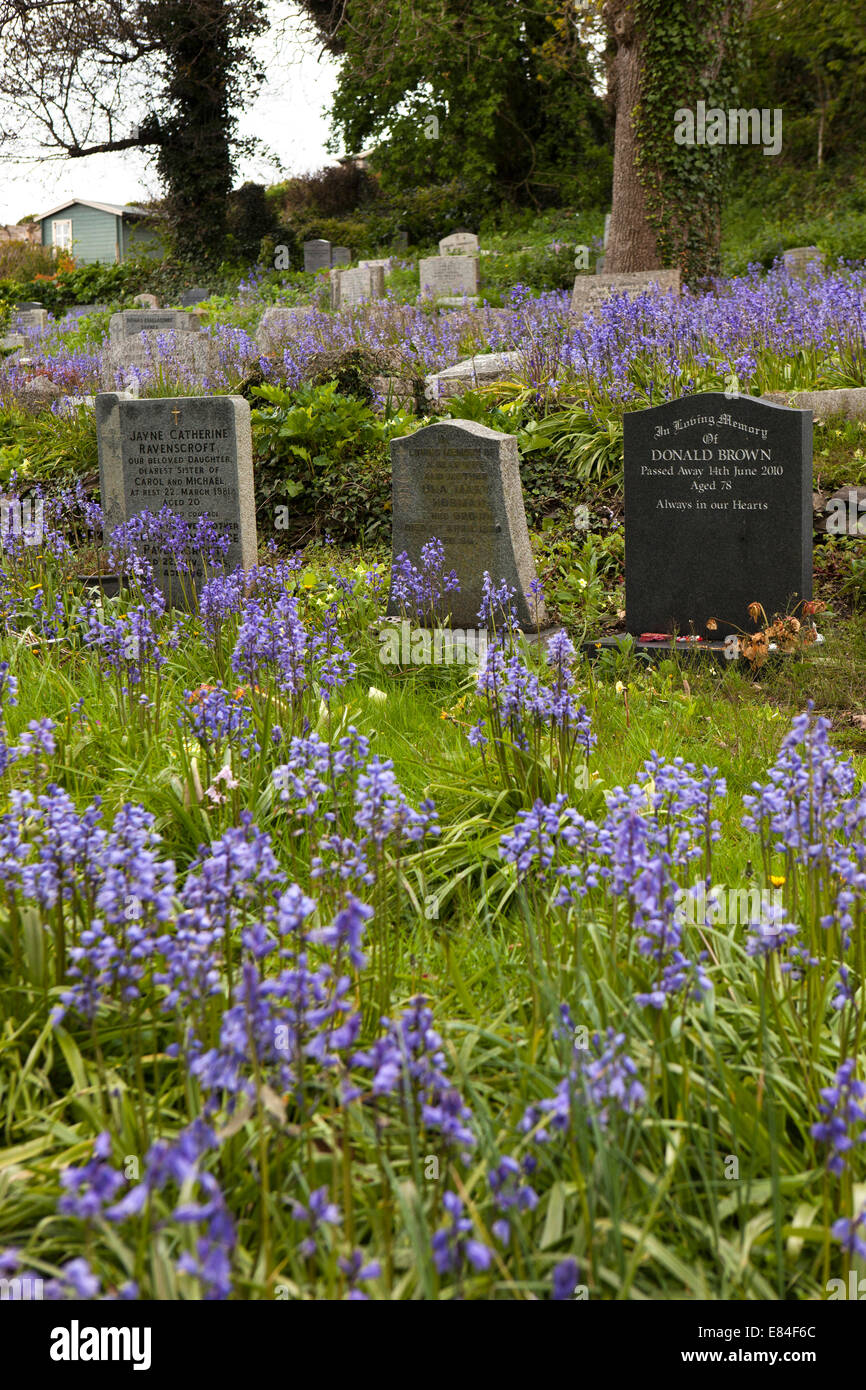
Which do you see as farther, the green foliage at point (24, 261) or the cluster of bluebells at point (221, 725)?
the green foliage at point (24, 261)

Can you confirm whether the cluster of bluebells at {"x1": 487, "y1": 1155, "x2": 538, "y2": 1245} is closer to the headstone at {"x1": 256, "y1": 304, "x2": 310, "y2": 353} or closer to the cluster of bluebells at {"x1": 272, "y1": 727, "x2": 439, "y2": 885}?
the cluster of bluebells at {"x1": 272, "y1": 727, "x2": 439, "y2": 885}

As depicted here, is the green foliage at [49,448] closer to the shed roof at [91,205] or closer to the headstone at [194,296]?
the headstone at [194,296]

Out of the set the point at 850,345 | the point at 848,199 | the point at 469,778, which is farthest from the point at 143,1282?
Result: the point at 848,199

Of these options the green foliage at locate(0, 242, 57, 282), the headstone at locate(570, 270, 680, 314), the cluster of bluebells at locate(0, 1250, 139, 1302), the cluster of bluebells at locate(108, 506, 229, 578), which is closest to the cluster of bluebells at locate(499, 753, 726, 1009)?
the cluster of bluebells at locate(0, 1250, 139, 1302)

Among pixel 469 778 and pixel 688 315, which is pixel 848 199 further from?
pixel 469 778

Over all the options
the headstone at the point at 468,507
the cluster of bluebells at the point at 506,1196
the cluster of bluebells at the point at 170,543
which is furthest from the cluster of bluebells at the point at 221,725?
the headstone at the point at 468,507

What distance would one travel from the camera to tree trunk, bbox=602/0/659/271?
15281mm

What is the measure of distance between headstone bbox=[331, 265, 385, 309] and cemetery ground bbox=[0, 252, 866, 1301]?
17381mm

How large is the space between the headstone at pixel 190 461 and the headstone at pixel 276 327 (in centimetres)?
470

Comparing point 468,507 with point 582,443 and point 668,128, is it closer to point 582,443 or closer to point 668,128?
point 582,443

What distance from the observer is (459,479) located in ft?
23.2

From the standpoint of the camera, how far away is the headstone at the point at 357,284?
21.9 metres

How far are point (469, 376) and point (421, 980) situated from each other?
8.66 metres

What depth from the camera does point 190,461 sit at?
26.0 ft
